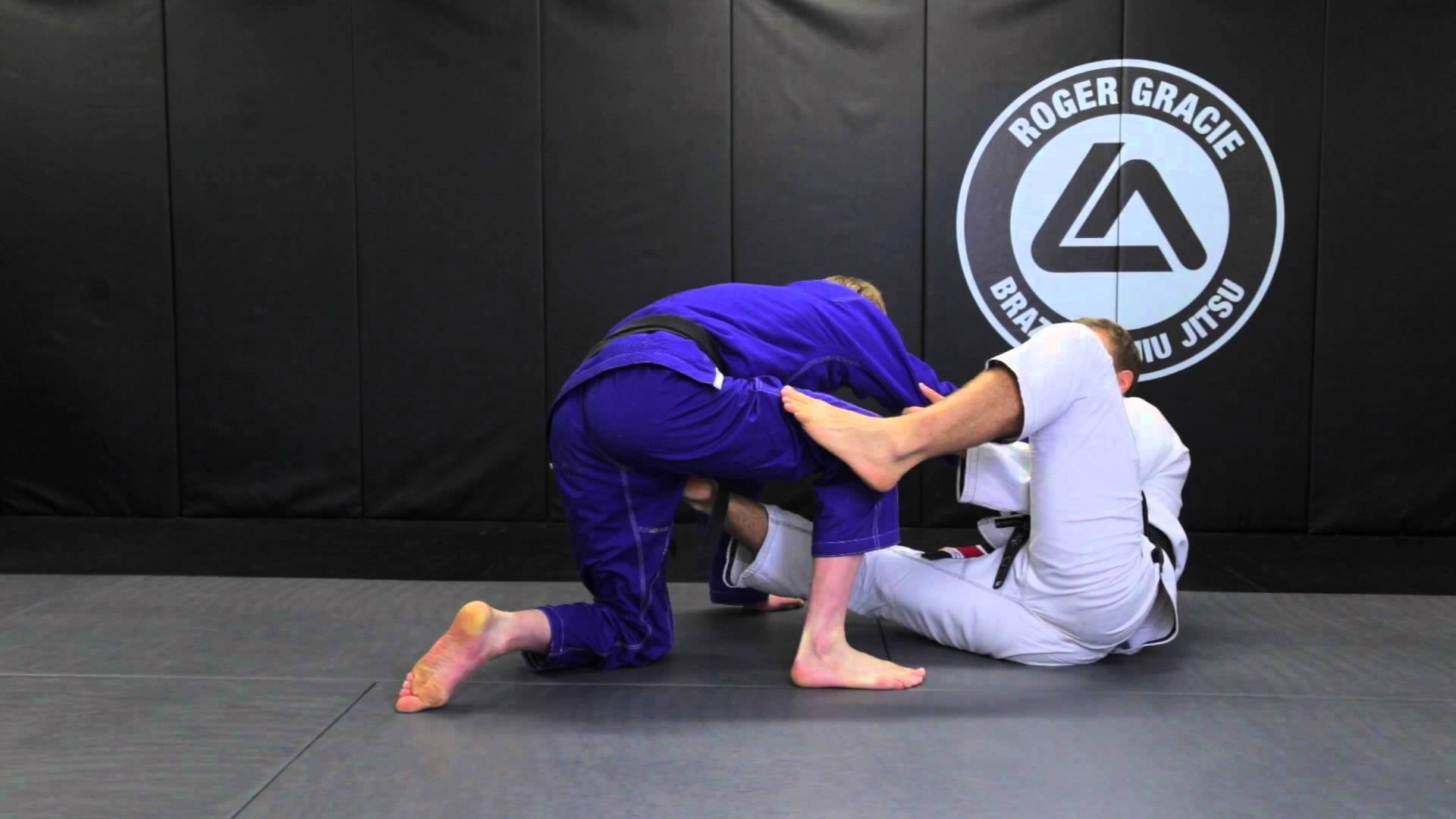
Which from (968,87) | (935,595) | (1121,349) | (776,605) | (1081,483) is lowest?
(776,605)

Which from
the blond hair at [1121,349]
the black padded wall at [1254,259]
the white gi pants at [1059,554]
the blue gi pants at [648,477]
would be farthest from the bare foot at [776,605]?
the black padded wall at [1254,259]

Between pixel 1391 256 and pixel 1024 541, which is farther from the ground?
pixel 1391 256

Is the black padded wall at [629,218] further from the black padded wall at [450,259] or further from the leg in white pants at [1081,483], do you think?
the leg in white pants at [1081,483]

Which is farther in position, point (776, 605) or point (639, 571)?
point (776, 605)


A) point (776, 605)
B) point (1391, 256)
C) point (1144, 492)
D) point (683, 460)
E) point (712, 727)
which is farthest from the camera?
point (1391, 256)

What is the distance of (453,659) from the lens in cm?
171

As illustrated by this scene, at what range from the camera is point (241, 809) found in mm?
1332

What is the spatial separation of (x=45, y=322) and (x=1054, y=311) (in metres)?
3.65

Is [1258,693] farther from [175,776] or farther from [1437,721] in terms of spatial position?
[175,776]

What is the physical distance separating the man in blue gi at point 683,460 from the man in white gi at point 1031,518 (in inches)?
3.4

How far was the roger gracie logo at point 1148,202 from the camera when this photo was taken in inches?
151

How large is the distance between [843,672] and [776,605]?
562 millimetres

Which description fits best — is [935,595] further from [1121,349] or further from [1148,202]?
[1148,202]

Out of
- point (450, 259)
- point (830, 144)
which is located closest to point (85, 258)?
point (450, 259)
